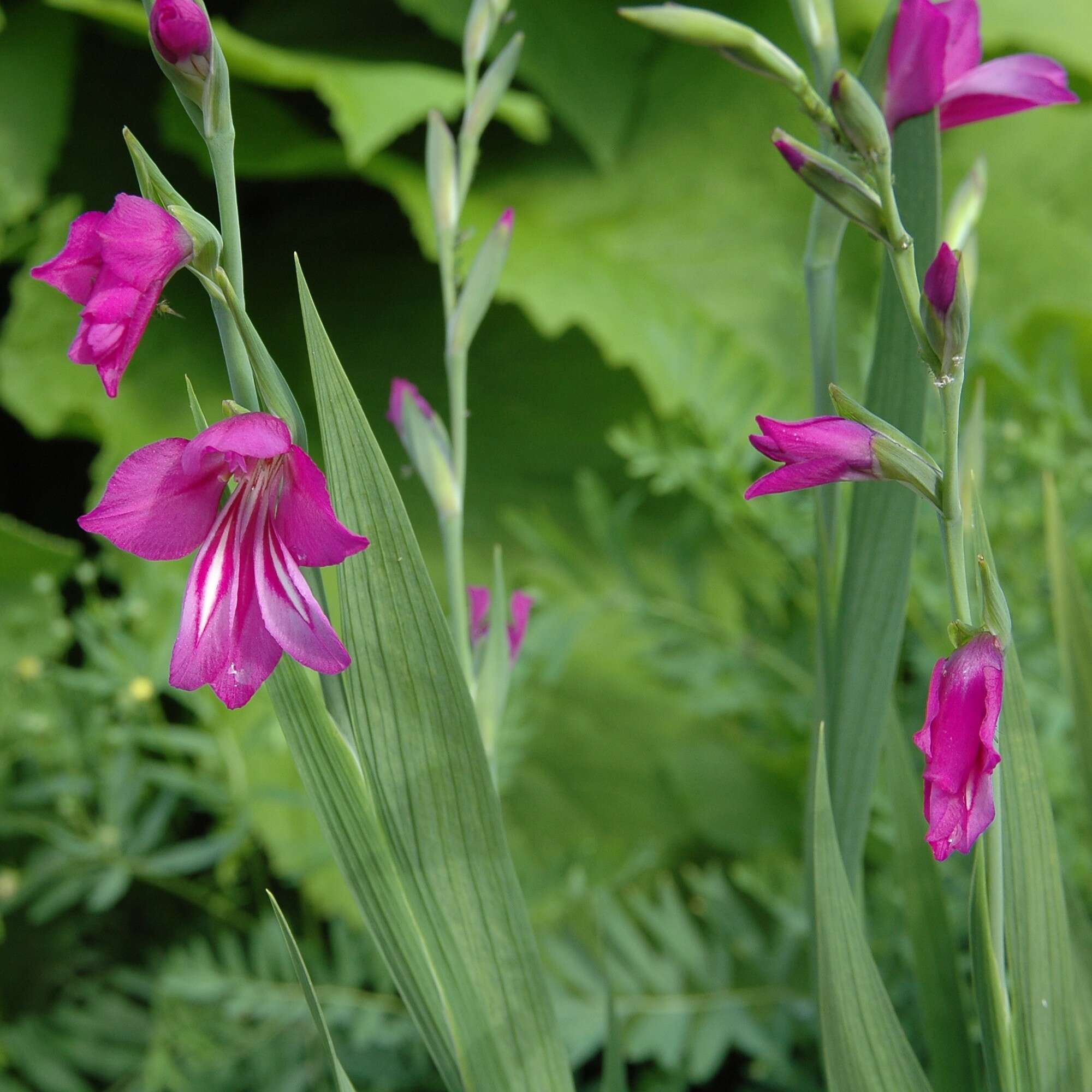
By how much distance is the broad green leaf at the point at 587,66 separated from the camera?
0.98m

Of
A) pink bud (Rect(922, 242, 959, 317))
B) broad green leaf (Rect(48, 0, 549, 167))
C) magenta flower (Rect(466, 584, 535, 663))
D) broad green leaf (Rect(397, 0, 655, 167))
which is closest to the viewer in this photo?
pink bud (Rect(922, 242, 959, 317))

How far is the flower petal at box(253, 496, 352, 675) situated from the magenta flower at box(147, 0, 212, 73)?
0.29 feet

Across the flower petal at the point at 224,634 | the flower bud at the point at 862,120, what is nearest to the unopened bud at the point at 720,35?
the flower bud at the point at 862,120

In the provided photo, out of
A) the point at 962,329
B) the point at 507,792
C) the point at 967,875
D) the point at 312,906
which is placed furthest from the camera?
the point at 507,792

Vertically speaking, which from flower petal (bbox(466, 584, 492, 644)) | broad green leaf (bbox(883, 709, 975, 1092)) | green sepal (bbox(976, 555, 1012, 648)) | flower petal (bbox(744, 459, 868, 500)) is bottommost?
broad green leaf (bbox(883, 709, 975, 1092))

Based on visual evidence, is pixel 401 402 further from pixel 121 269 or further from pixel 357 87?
pixel 357 87

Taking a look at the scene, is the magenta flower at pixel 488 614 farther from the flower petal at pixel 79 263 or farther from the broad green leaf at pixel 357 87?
the broad green leaf at pixel 357 87

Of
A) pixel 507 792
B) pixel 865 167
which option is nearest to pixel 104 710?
pixel 507 792

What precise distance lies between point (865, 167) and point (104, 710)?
0.53 m

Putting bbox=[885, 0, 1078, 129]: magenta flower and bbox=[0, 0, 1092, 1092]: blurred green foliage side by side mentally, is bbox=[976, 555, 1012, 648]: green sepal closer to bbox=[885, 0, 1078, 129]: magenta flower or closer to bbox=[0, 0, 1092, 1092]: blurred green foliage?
bbox=[885, 0, 1078, 129]: magenta flower

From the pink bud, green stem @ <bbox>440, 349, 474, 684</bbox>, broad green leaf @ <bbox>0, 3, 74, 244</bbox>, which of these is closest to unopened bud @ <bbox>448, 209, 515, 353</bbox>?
green stem @ <bbox>440, 349, 474, 684</bbox>

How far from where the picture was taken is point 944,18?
23cm

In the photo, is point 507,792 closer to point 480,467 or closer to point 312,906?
point 312,906

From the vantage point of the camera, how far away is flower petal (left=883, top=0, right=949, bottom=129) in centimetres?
23
